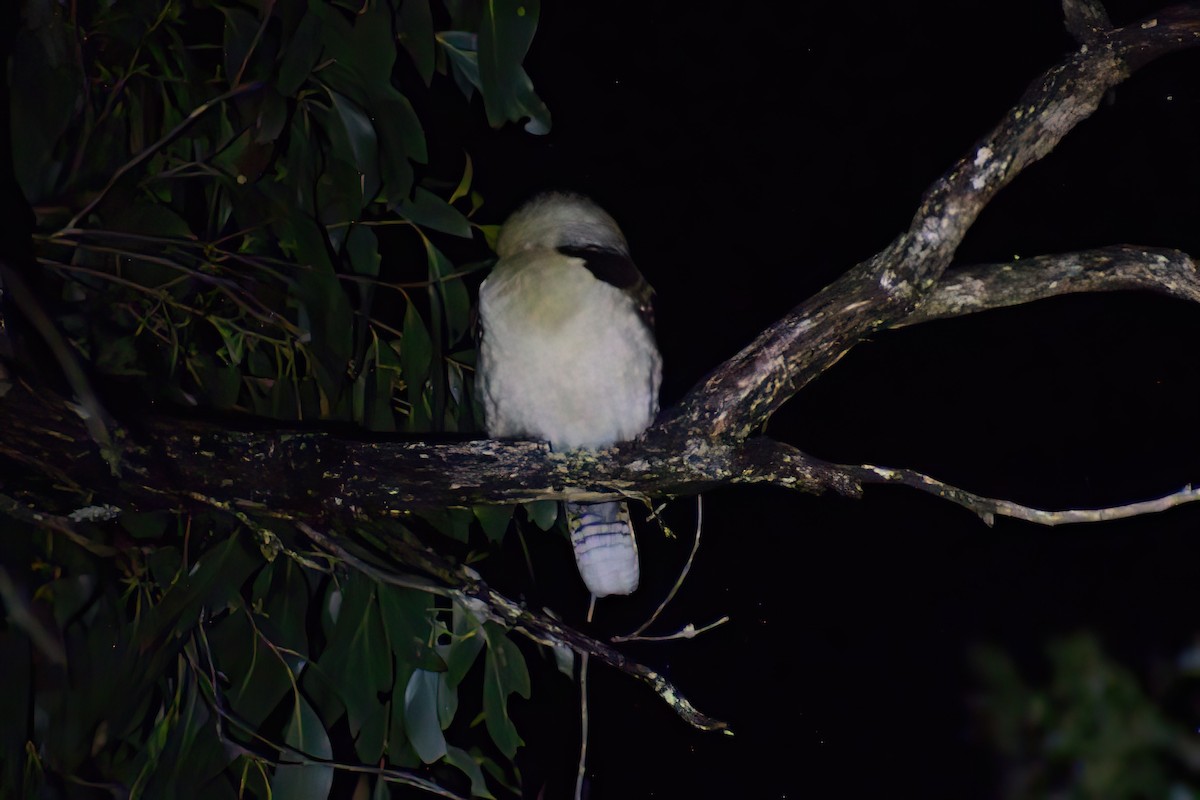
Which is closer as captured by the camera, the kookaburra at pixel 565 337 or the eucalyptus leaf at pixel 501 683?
the kookaburra at pixel 565 337

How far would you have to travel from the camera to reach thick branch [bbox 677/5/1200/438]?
104cm

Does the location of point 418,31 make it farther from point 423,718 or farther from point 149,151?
point 423,718

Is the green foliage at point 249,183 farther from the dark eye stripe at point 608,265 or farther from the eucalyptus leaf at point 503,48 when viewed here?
the dark eye stripe at point 608,265

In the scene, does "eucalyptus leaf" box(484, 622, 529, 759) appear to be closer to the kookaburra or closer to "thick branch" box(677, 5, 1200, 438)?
the kookaburra

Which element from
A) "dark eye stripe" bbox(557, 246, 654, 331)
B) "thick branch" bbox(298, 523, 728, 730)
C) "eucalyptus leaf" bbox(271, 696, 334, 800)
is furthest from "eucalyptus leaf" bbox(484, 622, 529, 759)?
"dark eye stripe" bbox(557, 246, 654, 331)

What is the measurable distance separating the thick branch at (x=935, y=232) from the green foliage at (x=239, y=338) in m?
0.38

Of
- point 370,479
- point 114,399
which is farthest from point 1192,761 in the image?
point 114,399

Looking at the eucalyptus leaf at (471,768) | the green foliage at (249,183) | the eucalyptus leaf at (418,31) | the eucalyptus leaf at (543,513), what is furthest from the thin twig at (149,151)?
the eucalyptus leaf at (471,768)

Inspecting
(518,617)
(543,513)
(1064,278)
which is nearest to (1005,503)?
(1064,278)

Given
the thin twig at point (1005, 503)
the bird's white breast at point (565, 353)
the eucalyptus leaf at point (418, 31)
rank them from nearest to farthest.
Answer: the thin twig at point (1005, 503) → the eucalyptus leaf at point (418, 31) → the bird's white breast at point (565, 353)

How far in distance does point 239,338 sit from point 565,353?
44 cm

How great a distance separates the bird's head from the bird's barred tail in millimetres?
359

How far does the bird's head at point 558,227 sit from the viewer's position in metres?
1.40

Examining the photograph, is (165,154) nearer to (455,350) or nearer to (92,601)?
(455,350)
